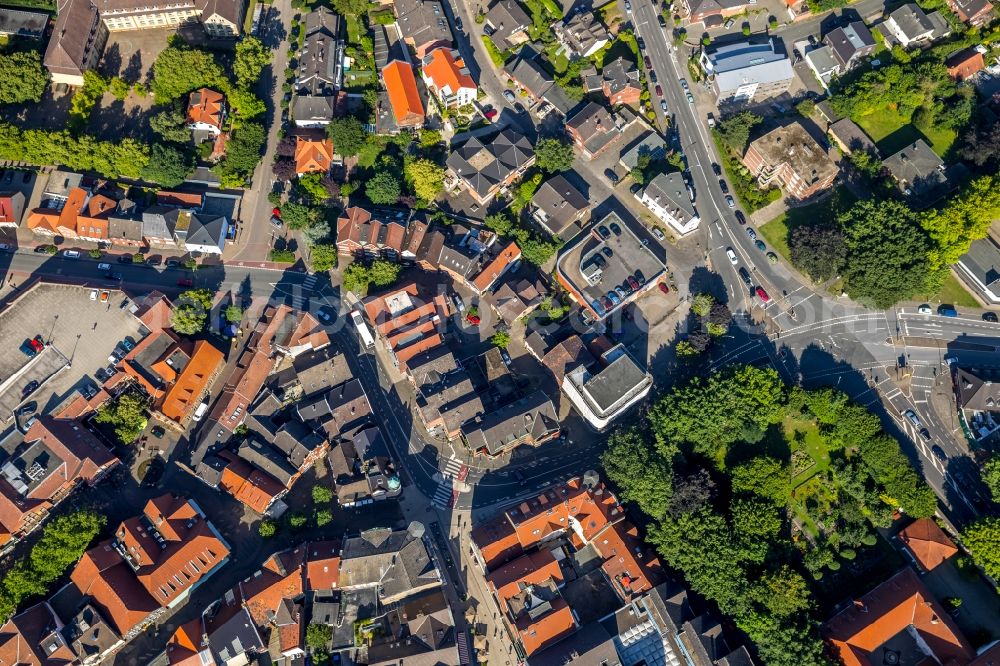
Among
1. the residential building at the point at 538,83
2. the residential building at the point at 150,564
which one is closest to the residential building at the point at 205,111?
the residential building at the point at 538,83

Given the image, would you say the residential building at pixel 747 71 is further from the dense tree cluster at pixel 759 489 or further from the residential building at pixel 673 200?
the dense tree cluster at pixel 759 489

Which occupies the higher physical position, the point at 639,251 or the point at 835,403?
the point at 639,251

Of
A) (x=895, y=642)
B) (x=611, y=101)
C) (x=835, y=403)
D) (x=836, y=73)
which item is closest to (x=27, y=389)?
(x=611, y=101)

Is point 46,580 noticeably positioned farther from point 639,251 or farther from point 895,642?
point 895,642

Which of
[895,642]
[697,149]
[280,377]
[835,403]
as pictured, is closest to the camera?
[895,642]

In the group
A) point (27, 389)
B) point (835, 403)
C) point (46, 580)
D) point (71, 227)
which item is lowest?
point (835, 403)
